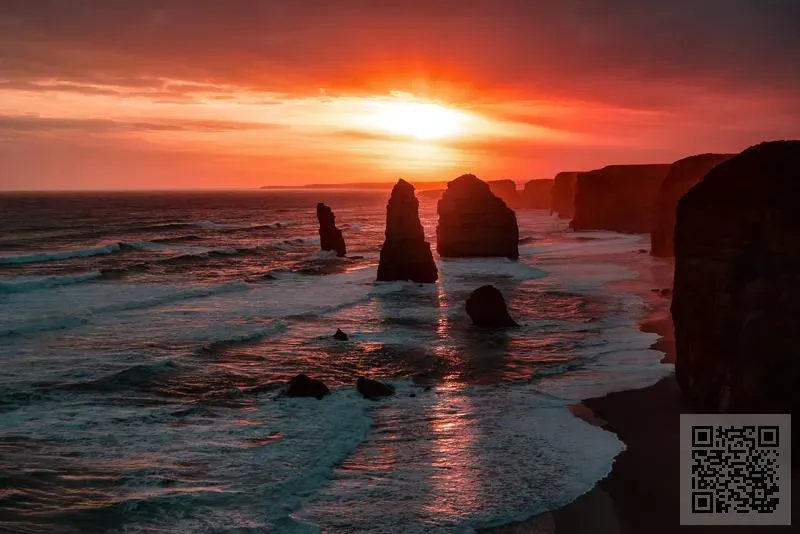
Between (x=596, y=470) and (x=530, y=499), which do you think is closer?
(x=530, y=499)

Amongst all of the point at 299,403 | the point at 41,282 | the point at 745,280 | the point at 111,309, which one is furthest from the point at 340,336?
the point at 41,282

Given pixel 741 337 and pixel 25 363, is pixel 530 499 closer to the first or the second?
pixel 741 337

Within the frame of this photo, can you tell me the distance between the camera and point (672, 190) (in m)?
58.0

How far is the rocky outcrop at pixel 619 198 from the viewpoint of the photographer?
8925 centimetres

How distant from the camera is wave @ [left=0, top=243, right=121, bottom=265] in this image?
63.4 m

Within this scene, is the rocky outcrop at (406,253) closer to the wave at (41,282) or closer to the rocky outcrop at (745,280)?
the wave at (41,282)

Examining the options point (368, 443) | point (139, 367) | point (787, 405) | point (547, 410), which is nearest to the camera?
point (787, 405)

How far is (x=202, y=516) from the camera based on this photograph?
508 inches

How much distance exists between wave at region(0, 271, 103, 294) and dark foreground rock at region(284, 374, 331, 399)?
32172mm

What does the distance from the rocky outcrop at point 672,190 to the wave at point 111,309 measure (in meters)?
33.9

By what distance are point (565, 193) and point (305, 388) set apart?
422 feet

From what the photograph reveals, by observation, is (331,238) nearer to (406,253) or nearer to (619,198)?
(406,253)

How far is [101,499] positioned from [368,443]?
237 inches

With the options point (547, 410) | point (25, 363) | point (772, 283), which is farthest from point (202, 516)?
point (25, 363)
